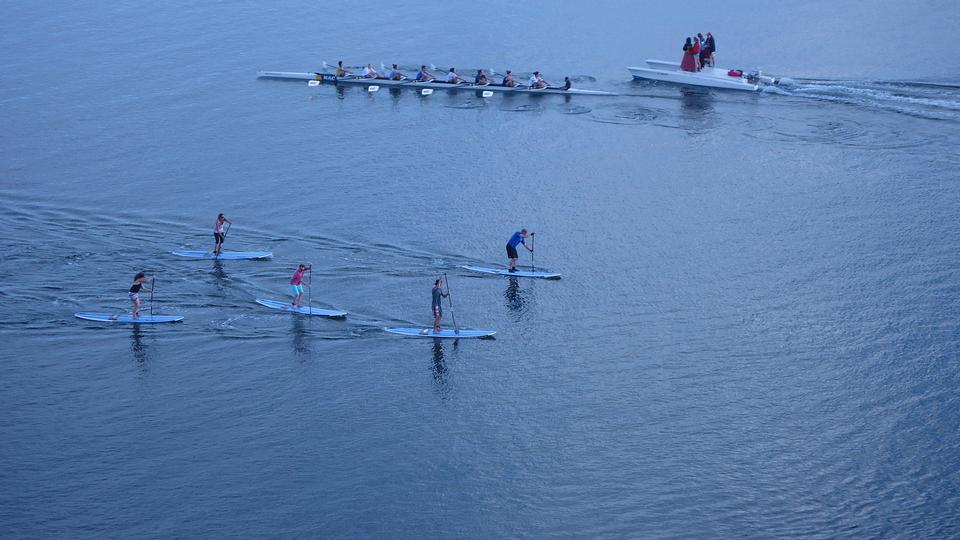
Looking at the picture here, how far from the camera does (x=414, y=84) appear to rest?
63.3 m

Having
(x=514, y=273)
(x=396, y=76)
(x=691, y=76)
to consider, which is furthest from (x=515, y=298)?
(x=396, y=76)

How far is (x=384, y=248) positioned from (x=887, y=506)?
22108 mm

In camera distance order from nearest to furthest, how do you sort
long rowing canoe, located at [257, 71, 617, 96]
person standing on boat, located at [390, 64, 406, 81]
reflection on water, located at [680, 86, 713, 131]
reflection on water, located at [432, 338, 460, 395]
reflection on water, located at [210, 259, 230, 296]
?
1. reflection on water, located at [432, 338, 460, 395]
2. reflection on water, located at [210, 259, 230, 296]
3. reflection on water, located at [680, 86, 713, 131]
4. long rowing canoe, located at [257, 71, 617, 96]
5. person standing on boat, located at [390, 64, 406, 81]

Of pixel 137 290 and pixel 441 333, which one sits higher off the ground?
pixel 137 290

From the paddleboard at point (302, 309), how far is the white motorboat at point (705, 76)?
31723mm

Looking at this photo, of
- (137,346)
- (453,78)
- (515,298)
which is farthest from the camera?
(453,78)

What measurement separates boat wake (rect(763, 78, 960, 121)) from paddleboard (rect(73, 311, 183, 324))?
36.7 meters

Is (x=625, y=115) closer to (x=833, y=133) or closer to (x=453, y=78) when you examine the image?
(x=833, y=133)

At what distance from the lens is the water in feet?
89.4

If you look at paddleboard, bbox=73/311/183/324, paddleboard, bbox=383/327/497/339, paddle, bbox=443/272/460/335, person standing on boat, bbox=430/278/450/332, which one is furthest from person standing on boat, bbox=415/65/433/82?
paddleboard, bbox=383/327/497/339

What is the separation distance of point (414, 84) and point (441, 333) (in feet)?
104

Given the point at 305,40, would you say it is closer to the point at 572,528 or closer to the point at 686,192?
the point at 686,192

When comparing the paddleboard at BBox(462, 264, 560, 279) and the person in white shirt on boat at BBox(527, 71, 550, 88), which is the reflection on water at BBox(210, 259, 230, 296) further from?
the person in white shirt on boat at BBox(527, 71, 550, 88)

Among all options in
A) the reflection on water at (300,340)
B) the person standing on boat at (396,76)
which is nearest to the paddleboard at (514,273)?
the reflection on water at (300,340)
